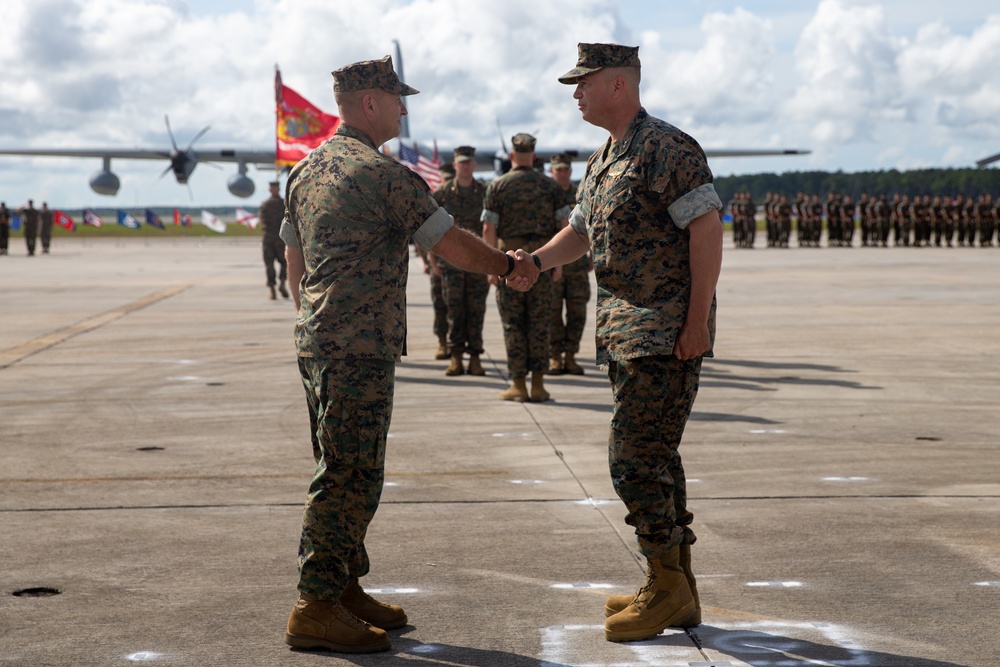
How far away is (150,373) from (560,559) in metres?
6.71

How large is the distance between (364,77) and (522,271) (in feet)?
2.94

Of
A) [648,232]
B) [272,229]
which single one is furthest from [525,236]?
[272,229]

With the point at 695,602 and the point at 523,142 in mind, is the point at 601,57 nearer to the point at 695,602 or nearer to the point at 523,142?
the point at 695,602

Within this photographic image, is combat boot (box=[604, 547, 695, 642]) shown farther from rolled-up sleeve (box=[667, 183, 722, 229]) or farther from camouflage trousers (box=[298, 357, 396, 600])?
rolled-up sleeve (box=[667, 183, 722, 229])

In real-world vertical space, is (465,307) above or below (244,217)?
below

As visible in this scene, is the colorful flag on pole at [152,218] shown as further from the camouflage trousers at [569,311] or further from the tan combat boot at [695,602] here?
the tan combat boot at [695,602]

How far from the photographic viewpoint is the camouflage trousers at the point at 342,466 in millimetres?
3855

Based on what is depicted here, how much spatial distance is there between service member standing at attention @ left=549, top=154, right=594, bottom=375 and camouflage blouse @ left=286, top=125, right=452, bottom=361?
6767 millimetres

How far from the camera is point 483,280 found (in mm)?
10336

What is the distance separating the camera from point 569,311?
10812 millimetres

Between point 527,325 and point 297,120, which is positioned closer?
point 527,325

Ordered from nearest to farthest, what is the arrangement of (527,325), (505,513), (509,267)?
1. (509,267)
2. (505,513)
3. (527,325)

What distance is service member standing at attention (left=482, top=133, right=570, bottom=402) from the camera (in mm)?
9008

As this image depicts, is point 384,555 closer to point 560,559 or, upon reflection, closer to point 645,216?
point 560,559
